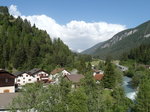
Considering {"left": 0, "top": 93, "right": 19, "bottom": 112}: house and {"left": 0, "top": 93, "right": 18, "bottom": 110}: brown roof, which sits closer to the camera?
{"left": 0, "top": 93, "right": 19, "bottom": 112}: house

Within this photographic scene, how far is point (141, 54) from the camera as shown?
12669cm

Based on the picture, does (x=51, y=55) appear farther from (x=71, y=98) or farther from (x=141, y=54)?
(x=71, y=98)

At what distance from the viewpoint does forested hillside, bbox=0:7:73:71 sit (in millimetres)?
93062

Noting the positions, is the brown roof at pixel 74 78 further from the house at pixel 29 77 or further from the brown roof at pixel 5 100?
the brown roof at pixel 5 100

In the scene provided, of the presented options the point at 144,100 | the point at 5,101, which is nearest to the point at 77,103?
the point at 5,101

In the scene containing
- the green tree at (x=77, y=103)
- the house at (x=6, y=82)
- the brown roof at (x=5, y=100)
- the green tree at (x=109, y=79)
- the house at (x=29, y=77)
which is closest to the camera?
the green tree at (x=77, y=103)

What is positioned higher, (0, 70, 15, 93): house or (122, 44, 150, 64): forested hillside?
(122, 44, 150, 64): forested hillside

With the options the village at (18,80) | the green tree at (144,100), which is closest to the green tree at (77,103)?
the village at (18,80)

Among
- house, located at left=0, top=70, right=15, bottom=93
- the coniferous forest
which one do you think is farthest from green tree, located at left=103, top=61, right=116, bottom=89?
house, located at left=0, top=70, right=15, bottom=93

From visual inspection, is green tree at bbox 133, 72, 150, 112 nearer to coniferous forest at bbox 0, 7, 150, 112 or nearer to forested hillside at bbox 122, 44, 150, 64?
coniferous forest at bbox 0, 7, 150, 112

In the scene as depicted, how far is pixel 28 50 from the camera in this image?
98.8 m

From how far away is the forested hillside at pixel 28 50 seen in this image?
93.1m

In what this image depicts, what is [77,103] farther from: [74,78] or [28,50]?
[28,50]

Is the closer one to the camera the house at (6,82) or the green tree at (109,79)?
the house at (6,82)
